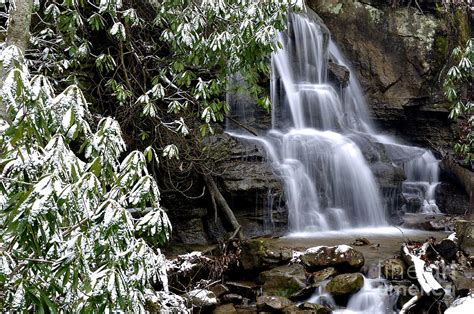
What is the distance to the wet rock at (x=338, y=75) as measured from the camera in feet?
41.4

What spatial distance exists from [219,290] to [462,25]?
40.0 ft

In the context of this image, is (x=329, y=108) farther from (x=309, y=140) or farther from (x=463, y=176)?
(x=463, y=176)

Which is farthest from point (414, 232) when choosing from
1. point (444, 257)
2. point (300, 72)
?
point (300, 72)

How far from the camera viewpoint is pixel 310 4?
14.2 meters

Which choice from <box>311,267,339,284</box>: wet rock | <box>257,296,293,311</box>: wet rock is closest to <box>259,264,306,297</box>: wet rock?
<box>311,267,339,284</box>: wet rock

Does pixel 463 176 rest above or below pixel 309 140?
below

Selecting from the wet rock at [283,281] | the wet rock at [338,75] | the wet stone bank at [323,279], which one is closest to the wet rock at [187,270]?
the wet stone bank at [323,279]

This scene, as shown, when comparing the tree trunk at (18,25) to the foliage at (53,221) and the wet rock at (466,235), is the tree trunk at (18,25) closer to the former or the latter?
the foliage at (53,221)

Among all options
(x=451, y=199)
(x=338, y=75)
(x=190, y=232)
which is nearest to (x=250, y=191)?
(x=190, y=232)

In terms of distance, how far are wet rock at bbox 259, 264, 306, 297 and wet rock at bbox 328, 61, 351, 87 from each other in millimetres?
7714

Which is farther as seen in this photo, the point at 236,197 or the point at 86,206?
the point at 236,197

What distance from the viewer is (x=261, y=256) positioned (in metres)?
6.23

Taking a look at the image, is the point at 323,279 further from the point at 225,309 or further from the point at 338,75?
the point at 338,75

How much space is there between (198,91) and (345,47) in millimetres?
8930
